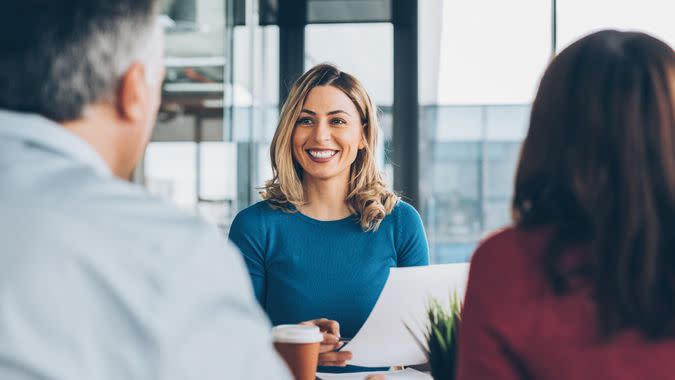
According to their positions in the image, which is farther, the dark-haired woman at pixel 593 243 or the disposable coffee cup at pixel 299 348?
the disposable coffee cup at pixel 299 348

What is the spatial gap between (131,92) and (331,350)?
0.94 meters

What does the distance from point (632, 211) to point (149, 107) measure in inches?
23.2

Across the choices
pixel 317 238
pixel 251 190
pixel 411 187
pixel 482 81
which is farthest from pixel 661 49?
pixel 482 81

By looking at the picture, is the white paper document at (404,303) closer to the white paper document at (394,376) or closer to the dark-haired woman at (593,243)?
the white paper document at (394,376)

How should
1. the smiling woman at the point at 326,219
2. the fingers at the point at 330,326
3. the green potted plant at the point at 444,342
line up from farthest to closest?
the smiling woman at the point at 326,219
the fingers at the point at 330,326
the green potted plant at the point at 444,342

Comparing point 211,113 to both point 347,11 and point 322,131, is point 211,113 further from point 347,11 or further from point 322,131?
point 347,11

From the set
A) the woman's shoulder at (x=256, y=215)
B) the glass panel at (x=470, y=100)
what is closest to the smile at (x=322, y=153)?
the woman's shoulder at (x=256, y=215)

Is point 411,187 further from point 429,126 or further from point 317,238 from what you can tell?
point 317,238

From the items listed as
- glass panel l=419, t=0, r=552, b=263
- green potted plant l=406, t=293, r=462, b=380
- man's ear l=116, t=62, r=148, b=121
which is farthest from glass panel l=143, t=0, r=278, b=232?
man's ear l=116, t=62, r=148, b=121

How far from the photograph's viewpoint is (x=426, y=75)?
480cm

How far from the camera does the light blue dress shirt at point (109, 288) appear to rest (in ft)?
1.91

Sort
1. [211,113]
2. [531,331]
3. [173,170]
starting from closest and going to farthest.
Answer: [531,331] → [173,170] → [211,113]

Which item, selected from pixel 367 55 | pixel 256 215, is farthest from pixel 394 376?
pixel 367 55

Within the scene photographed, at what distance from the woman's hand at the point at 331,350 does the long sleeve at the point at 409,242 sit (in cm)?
57
